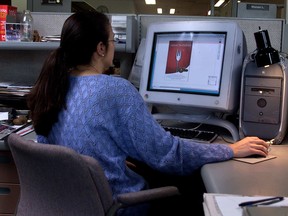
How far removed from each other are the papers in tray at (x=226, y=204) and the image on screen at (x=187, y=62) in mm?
697

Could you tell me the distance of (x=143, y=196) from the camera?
1.04 meters

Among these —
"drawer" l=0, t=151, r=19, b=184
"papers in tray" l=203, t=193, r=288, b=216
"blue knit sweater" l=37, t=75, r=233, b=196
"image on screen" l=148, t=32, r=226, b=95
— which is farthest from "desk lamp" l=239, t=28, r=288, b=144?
"drawer" l=0, t=151, r=19, b=184

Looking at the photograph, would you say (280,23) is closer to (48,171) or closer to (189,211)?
(189,211)

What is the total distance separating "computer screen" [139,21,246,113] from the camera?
56.9 inches

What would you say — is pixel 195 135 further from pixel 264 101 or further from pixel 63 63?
pixel 63 63

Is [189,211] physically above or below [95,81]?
below

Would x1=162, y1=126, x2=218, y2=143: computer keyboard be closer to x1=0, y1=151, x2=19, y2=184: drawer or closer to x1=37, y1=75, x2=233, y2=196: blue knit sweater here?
x1=37, y1=75, x2=233, y2=196: blue knit sweater

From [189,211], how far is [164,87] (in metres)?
0.53

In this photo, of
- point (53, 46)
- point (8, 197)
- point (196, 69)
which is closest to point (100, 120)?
point (196, 69)

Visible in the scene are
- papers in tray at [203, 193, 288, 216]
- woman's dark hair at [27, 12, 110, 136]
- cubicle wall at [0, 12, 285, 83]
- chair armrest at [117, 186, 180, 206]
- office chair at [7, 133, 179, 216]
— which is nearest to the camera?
papers in tray at [203, 193, 288, 216]

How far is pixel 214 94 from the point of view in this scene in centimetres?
147

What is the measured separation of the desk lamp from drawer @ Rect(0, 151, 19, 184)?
870mm

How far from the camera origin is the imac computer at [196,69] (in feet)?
4.75

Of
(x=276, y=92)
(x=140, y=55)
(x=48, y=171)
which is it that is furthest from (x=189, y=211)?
(x=48, y=171)
